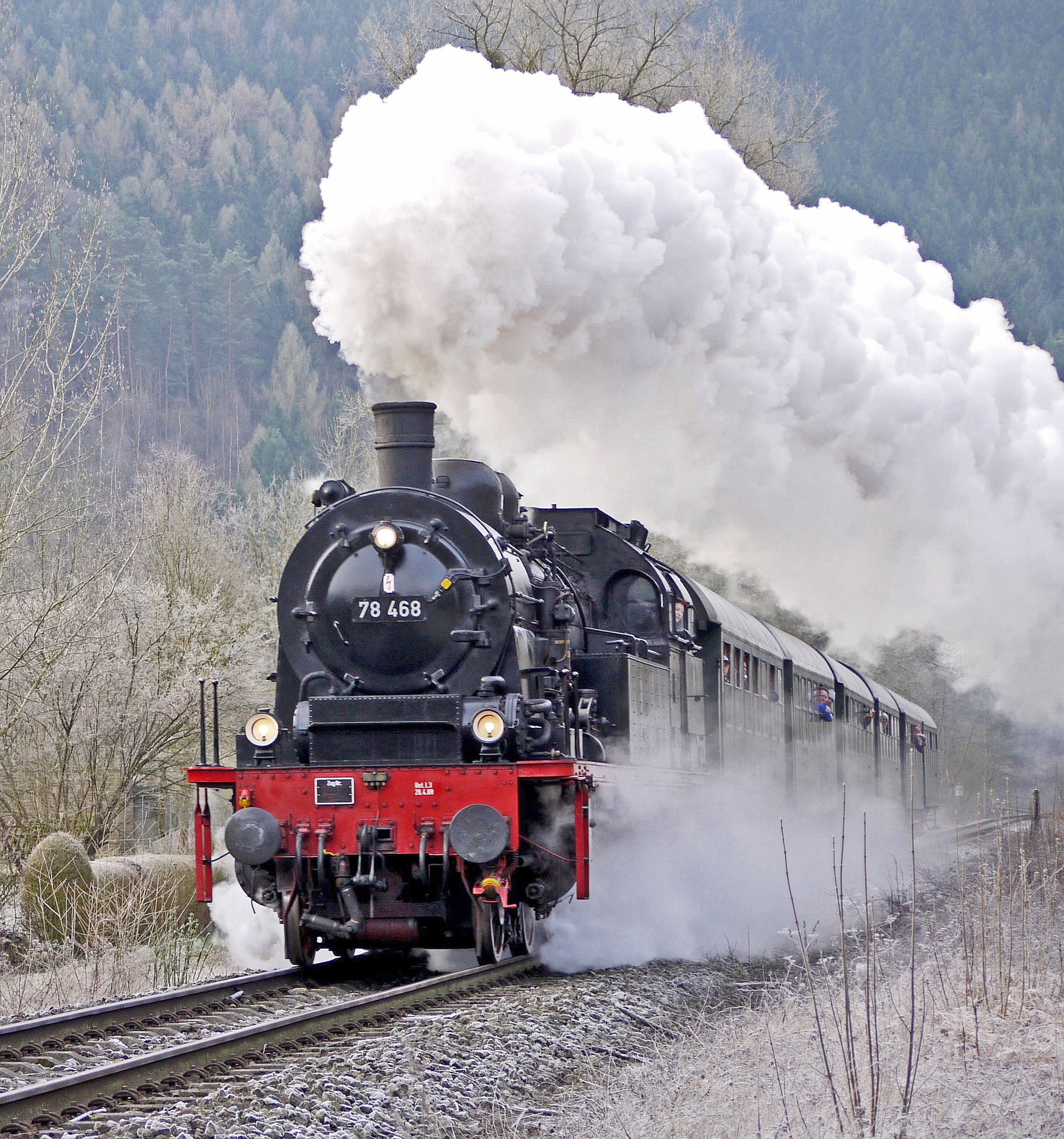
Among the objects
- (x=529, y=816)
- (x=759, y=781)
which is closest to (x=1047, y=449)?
(x=759, y=781)

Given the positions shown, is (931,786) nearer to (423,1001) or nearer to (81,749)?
(81,749)

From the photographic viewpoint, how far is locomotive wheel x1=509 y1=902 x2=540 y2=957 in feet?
29.9

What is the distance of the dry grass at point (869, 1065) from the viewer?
17.0 ft

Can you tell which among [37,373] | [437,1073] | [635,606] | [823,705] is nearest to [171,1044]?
[437,1073]

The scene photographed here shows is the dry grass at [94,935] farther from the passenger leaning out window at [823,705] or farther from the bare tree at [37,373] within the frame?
the passenger leaning out window at [823,705]

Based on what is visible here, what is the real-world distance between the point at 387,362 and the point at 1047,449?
795cm

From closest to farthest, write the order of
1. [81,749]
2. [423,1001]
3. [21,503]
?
[423,1001]
[21,503]
[81,749]

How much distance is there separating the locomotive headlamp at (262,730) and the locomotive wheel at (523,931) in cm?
180

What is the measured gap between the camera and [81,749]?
17.3m

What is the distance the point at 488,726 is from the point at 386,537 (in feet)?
4.22

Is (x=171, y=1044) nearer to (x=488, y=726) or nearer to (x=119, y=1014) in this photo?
(x=119, y=1014)

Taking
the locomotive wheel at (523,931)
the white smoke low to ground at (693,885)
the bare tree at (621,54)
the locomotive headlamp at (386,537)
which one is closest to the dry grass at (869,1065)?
the white smoke low to ground at (693,885)

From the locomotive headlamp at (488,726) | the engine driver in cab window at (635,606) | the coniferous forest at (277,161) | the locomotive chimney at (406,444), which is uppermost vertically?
the coniferous forest at (277,161)

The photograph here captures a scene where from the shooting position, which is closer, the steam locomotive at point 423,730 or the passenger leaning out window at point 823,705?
the steam locomotive at point 423,730
